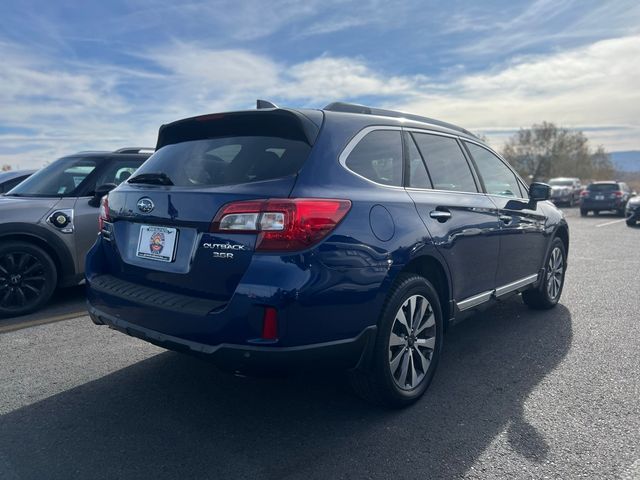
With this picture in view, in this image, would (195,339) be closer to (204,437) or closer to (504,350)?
(204,437)

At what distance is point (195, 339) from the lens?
2.57 m

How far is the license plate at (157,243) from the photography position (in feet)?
9.16

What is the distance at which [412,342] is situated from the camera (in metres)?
3.14

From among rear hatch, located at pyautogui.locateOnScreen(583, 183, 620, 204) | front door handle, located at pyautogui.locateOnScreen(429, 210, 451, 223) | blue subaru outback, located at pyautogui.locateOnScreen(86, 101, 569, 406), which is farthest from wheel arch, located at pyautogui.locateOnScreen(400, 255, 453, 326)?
rear hatch, located at pyautogui.locateOnScreen(583, 183, 620, 204)

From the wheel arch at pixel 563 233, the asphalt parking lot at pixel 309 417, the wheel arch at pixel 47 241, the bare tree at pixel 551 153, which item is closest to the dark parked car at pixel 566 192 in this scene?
the wheel arch at pixel 563 233

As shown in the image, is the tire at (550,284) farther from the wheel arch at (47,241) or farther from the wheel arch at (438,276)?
the wheel arch at (47,241)

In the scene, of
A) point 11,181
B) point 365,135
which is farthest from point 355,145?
point 11,181

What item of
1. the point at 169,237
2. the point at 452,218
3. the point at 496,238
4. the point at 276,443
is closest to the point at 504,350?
the point at 496,238

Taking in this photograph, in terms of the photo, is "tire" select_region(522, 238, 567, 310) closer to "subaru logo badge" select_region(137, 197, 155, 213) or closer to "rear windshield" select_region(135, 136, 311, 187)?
"rear windshield" select_region(135, 136, 311, 187)

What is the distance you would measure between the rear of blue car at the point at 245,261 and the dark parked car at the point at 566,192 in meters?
27.9

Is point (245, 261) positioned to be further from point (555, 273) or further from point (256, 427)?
point (555, 273)

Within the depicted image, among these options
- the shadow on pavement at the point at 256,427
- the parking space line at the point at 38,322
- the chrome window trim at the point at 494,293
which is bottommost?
the parking space line at the point at 38,322

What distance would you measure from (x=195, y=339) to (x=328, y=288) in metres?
0.71

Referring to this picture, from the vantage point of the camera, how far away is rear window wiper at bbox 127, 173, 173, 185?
3.06m
